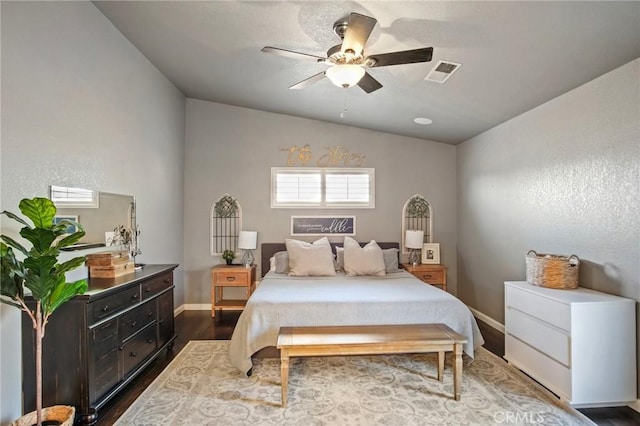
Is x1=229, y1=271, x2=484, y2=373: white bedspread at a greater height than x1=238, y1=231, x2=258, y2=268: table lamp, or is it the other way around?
x1=238, y1=231, x2=258, y2=268: table lamp

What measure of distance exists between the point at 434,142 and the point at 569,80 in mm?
2518

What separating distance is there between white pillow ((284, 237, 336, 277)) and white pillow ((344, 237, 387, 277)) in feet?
0.77

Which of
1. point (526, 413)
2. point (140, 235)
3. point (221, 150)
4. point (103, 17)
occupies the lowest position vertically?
point (526, 413)

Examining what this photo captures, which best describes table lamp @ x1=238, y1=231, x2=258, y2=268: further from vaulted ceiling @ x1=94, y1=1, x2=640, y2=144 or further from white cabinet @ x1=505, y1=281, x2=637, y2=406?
white cabinet @ x1=505, y1=281, x2=637, y2=406

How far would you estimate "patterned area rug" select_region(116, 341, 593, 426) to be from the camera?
2314 millimetres

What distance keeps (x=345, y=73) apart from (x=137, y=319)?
106 inches

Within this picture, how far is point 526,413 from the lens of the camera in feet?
7.78

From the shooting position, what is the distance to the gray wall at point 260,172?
512cm

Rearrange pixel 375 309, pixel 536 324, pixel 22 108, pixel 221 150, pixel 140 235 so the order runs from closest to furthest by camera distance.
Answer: pixel 22 108, pixel 536 324, pixel 375 309, pixel 140 235, pixel 221 150

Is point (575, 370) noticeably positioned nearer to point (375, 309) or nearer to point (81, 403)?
point (375, 309)

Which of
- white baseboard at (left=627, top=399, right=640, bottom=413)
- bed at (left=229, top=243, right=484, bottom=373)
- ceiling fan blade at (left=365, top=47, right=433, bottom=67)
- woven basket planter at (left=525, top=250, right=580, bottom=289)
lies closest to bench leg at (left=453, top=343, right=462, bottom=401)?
bed at (left=229, top=243, right=484, bottom=373)

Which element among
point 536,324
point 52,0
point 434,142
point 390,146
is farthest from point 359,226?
point 52,0

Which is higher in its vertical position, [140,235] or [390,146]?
[390,146]

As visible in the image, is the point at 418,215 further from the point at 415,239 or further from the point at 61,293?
the point at 61,293
